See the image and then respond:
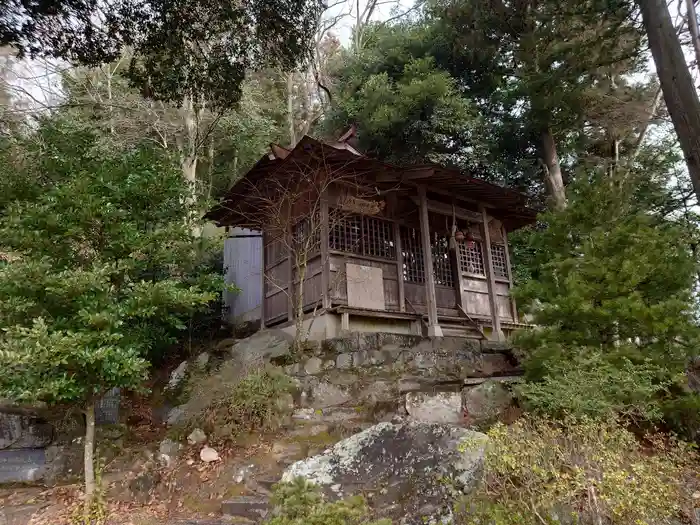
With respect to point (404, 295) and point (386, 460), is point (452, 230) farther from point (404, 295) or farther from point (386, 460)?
point (386, 460)

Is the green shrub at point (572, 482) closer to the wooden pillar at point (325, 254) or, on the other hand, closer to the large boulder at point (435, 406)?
the large boulder at point (435, 406)

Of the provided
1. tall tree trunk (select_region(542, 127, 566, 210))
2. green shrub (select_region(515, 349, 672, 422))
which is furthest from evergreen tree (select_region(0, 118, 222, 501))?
tall tree trunk (select_region(542, 127, 566, 210))

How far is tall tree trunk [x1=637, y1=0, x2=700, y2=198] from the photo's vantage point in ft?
16.9

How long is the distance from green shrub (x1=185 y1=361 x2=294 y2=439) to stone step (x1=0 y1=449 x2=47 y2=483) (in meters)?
2.02

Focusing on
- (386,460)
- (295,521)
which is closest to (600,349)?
(386,460)

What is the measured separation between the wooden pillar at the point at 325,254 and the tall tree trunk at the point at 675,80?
5750 mm

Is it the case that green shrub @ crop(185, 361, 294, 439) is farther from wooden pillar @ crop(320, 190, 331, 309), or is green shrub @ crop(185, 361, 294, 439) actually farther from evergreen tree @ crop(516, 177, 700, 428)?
evergreen tree @ crop(516, 177, 700, 428)

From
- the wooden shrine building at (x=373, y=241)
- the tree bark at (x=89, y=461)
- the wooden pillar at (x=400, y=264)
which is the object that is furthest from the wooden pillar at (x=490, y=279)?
the tree bark at (x=89, y=461)

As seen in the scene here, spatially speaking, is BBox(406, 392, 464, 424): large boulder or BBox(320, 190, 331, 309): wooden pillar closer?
BBox(406, 392, 464, 424): large boulder

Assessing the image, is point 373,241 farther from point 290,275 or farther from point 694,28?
point 694,28

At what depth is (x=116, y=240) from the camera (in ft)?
19.2

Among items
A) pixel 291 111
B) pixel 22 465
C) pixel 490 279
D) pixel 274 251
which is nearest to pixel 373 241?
pixel 274 251

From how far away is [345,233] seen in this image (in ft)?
33.3

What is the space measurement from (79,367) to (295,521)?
12.5 feet
